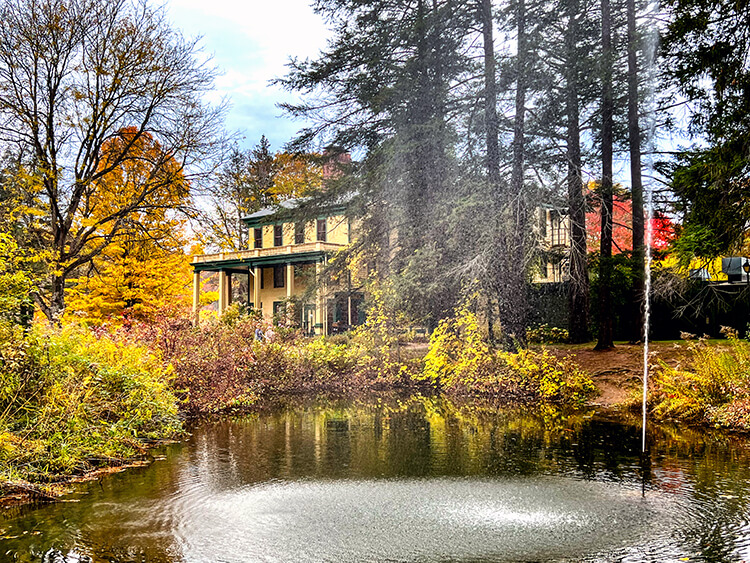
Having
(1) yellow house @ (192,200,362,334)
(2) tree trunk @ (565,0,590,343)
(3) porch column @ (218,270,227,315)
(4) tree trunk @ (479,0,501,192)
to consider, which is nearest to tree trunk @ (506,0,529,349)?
(4) tree trunk @ (479,0,501,192)

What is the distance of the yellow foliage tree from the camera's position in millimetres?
18531

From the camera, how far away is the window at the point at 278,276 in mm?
35481

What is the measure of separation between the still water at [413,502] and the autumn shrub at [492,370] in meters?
3.71

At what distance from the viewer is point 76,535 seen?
532 cm

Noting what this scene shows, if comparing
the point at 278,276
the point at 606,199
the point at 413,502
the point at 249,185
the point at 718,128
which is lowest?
the point at 413,502

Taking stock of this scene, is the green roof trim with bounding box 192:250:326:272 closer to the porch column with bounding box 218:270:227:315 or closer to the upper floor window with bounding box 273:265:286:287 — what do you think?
the porch column with bounding box 218:270:227:315

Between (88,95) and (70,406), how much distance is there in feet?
40.0

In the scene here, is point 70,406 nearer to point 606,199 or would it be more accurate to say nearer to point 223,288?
point 606,199

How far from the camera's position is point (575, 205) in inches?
688

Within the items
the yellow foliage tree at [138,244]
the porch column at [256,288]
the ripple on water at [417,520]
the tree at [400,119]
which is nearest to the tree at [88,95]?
the yellow foliage tree at [138,244]

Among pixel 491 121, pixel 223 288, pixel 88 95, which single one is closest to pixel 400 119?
pixel 491 121

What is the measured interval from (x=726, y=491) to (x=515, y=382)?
8.04 meters

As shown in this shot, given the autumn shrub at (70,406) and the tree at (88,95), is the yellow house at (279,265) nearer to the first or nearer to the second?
the tree at (88,95)

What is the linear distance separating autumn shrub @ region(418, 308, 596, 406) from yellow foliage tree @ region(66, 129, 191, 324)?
6.92 metres
